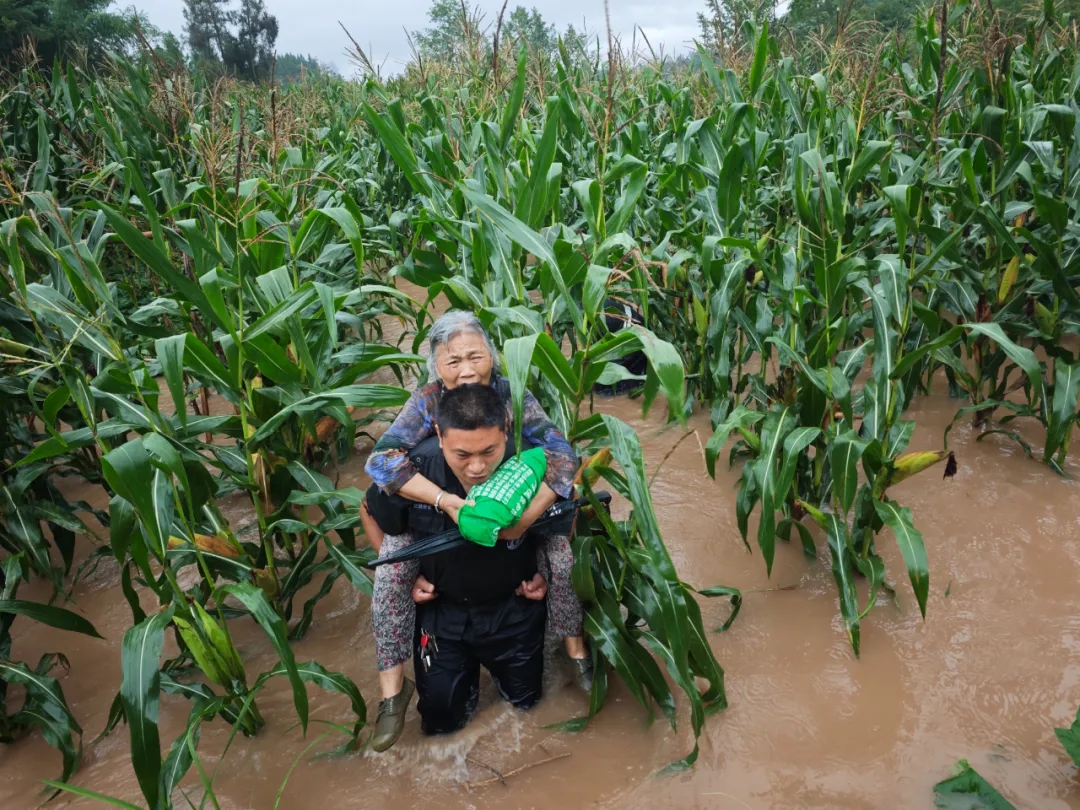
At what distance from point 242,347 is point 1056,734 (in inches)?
95.0

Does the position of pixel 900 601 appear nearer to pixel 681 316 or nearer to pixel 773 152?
pixel 681 316

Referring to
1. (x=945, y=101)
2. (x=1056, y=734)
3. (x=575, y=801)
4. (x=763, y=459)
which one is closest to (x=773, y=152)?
(x=945, y=101)

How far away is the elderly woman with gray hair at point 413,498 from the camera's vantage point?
205 cm

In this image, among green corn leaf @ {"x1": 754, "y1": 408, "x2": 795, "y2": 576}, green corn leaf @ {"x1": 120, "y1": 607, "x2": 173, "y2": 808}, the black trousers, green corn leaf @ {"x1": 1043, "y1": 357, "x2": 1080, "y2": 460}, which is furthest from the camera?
green corn leaf @ {"x1": 1043, "y1": 357, "x2": 1080, "y2": 460}

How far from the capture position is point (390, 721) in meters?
2.11

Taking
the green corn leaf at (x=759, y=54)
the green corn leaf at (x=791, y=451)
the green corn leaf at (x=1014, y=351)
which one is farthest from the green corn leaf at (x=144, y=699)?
the green corn leaf at (x=759, y=54)

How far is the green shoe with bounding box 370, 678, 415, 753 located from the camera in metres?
2.08

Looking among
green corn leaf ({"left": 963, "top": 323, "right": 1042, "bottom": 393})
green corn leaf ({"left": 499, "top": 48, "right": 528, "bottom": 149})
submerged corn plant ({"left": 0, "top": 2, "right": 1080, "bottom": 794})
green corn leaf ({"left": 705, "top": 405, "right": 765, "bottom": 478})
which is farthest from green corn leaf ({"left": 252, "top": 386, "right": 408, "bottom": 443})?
green corn leaf ({"left": 963, "top": 323, "right": 1042, "bottom": 393})

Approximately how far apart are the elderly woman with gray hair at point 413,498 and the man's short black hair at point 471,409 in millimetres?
169

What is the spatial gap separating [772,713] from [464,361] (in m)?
1.39

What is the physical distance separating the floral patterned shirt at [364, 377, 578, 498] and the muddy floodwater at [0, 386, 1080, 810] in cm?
79

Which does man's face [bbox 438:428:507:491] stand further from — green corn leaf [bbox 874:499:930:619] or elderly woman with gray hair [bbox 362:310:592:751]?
green corn leaf [bbox 874:499:930:619]

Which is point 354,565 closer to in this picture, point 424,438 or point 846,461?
point 424,438

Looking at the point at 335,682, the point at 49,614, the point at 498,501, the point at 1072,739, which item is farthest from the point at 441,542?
the point at 1072,739
